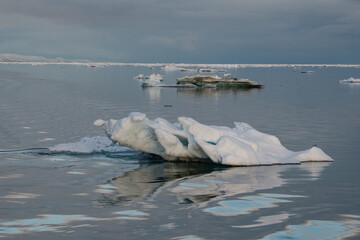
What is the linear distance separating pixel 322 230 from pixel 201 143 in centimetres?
662

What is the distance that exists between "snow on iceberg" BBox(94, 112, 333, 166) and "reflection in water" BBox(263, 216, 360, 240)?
233 inches

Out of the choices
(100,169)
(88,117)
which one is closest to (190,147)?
(100,169)

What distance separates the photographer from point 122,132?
18.0 meters

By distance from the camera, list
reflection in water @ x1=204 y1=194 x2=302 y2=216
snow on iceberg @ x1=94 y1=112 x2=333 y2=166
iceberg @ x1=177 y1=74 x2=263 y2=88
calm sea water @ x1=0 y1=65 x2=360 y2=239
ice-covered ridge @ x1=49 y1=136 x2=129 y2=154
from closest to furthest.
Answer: calm sea water @ x1=0 y1=65 x2=360 y2=239 < reflection in water @ x1=204 y1=194 x2=302 y2=216 < snow on iceberg @ x1=94 y1=112 x2=333 y2=166 < ice-covered ridge @ x1=49 y1=136 x2=129 y2=154 < iceberg @ x1=177 y1=74 x2=263 y2=88

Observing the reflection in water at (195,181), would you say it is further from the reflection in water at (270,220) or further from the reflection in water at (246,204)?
the reflection in water at (270,220)

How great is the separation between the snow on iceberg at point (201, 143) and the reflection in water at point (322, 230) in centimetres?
591

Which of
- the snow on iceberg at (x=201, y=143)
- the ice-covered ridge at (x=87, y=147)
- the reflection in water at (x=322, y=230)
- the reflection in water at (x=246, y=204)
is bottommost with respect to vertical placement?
the reflection in water at (x=322, y=230)

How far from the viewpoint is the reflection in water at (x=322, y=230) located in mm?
9852

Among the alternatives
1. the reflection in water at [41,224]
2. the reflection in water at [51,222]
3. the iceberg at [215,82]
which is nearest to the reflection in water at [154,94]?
the iceberg at [215,82]

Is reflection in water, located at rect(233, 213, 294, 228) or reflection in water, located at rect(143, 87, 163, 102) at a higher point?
reflection in water, located at rect(143, 87, 163, 102)

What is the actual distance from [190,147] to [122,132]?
7.97 ft

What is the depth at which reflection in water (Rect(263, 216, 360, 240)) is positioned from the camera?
985cm

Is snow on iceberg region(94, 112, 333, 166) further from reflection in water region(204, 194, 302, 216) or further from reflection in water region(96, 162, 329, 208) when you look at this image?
reflection in water region(204, 194, 302, 216)

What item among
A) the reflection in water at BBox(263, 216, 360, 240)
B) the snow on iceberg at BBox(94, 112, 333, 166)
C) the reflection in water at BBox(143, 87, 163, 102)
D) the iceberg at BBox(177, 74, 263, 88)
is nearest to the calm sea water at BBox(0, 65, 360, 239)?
the reflection in water at BBox(263, 216, 360, 240)
